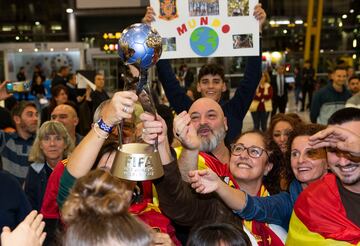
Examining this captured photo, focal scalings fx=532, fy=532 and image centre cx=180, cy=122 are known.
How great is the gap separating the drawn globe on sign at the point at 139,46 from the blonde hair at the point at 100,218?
48cm

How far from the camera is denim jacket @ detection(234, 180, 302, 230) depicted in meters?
2.66

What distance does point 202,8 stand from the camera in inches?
149

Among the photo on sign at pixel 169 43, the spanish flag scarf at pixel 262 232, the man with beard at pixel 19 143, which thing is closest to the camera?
the spanish flag scarf at pixel 262 232

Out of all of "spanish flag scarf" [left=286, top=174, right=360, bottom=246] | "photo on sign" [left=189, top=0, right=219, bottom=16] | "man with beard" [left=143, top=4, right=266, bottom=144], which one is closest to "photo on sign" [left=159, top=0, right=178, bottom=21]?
"photo on sign" [left=189, top=0, right=219, bottom=16]

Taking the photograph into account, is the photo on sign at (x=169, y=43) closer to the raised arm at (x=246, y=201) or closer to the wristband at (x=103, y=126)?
the raised arm at (x=246, y=201)

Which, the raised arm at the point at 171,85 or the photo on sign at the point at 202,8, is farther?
the raised arm at the point at 171,85

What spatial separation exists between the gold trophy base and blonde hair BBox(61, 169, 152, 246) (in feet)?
0.61

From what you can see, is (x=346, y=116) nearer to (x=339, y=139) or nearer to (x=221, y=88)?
(x=339, y=139)

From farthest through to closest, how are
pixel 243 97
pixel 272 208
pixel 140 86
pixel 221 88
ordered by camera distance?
pixel 221 88, pixel 243 97, pixel 272 208, pixel 140 86

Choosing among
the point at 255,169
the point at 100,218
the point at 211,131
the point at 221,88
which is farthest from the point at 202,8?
the point at 100,218

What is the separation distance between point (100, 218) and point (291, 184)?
1.62 metres

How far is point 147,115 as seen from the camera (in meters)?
2.19

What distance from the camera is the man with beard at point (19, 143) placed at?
511 cm

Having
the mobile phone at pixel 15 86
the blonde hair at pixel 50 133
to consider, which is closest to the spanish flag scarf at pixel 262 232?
the blonde hair at pixel 50 133
